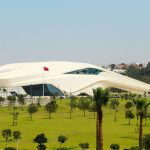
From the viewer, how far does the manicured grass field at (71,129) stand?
227ft

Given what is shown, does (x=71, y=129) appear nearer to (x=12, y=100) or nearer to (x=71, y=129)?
(x=71, y=129)

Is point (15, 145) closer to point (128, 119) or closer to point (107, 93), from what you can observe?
point (107, 93)

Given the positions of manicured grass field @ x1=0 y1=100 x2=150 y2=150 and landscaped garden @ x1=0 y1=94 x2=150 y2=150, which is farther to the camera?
manicured grass field @ x1=0 y1=100 x2=150 y2=150

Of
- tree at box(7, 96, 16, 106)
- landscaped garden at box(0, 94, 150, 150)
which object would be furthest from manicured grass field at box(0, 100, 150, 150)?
tree at box(7, 96, 16, 106)

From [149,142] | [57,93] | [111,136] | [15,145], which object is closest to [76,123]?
[111,136]

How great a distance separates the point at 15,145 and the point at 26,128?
67.3 feet

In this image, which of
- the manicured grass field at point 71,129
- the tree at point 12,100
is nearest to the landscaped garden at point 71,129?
the manicured grass field at point 71,129

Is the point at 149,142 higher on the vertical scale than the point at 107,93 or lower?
lower

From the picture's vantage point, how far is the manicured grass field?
69075 mm

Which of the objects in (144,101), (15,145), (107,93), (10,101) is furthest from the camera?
(10,101)

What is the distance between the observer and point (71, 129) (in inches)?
3391

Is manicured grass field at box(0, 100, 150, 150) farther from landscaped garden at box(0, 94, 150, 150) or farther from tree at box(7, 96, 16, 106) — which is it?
tree at box(7, 96, 16, 106)

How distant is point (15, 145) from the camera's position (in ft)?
216

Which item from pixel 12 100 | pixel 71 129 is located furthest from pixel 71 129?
pixel 12 100
